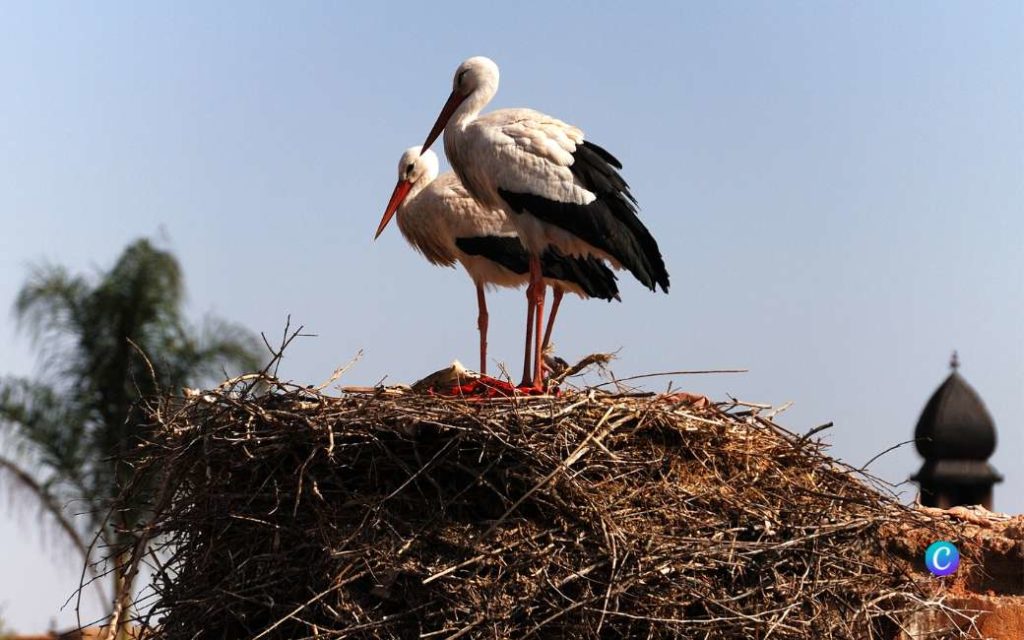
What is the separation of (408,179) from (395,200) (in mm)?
179

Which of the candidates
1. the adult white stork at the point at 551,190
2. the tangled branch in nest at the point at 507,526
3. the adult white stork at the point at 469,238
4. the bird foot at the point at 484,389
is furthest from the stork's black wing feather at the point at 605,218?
the tangled branch in nest at the point at 507,526

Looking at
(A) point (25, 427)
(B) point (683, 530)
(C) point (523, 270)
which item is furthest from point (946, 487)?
(A) point (25, 427)

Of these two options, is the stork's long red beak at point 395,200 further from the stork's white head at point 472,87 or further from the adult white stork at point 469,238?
the stork's white head at point 472,87

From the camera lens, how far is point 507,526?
5816 millimetres

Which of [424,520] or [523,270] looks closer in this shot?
[424,520]

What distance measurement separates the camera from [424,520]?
589 cm

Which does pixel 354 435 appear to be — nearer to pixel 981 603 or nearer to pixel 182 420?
pixel 182 420

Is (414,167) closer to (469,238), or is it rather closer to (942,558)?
(469,238)

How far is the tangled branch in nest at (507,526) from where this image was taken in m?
5.72

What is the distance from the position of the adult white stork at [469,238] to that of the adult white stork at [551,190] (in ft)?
2.69

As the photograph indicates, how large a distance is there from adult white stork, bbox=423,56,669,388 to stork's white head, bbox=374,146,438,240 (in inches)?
78.7

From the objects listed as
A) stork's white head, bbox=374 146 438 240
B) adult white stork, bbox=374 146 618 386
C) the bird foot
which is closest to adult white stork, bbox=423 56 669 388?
adult white stork, bbox=374 146 618 386

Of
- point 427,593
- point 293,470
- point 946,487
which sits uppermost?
point 946,487

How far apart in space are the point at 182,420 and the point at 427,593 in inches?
56.4
